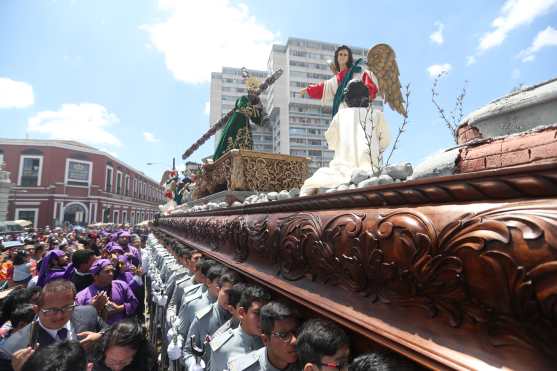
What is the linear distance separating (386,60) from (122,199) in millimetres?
39305

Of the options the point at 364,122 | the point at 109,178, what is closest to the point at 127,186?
the point at 109,178

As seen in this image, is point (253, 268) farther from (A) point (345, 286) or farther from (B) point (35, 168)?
(B) point (35, 168)

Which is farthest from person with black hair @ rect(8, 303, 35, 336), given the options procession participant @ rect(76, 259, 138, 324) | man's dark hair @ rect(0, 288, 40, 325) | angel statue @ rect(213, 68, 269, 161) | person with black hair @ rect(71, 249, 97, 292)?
angel statue @ rect(213, 68, 269, 161)

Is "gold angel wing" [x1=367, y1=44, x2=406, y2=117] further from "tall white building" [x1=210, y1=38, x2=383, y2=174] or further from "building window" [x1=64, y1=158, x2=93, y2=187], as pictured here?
"tall white building" [x1=210, y1=38, x2=383, y2=174]

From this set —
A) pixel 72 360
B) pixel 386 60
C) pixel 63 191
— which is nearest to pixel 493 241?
pixel 72 360

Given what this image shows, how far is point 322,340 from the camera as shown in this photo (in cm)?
101

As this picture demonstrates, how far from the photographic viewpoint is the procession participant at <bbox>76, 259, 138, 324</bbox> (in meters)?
3.00

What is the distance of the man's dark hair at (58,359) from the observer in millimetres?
1473

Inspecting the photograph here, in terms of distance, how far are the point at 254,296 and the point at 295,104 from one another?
41.8 m

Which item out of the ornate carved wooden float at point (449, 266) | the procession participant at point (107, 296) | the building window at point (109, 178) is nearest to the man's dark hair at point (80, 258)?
the procession participant at point (107, 296)

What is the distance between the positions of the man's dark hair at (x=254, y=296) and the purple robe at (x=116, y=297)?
2.09 metres

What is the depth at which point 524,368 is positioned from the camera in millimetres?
519

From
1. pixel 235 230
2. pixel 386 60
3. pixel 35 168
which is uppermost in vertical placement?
pixel 35 168

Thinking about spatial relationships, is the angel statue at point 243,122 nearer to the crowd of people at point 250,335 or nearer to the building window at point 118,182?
the crowd of people at point 250,335
